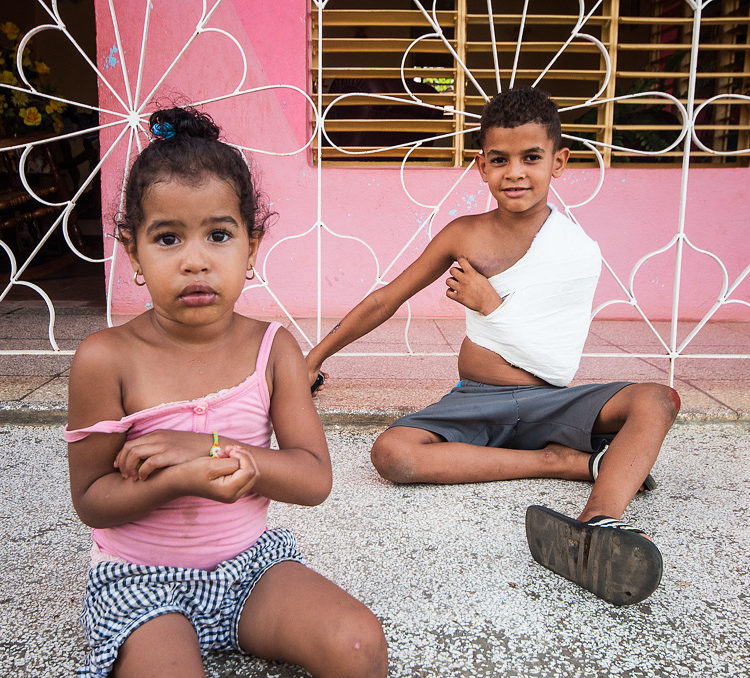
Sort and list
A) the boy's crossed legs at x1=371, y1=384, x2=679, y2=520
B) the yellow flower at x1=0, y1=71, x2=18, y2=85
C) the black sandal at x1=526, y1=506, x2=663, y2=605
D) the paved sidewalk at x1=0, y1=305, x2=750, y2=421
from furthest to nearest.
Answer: the yellow flower at x1=0, y1=71, x2=18, y2=85, the paved sidewalk at x1=0, y1=305, x2=750, y2=421, the boy's crossed legs at x1=371, y1=384, x2=679, y2=520, the black sandal at x1=526, y1=506, x2=663, y2=605

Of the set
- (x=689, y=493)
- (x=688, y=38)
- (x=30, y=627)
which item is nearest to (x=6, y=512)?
(x=30, y=627)

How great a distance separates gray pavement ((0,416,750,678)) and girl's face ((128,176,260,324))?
2.13 feet

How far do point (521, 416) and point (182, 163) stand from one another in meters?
1.30

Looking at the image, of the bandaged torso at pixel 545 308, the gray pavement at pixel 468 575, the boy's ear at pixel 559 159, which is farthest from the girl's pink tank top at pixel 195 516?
the boy's ear at pixel 559 159

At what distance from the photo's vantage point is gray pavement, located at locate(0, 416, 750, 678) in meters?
1.30

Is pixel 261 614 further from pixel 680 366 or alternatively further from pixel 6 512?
pixel 680 366

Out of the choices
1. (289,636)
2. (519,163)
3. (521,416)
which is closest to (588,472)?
(521,416)

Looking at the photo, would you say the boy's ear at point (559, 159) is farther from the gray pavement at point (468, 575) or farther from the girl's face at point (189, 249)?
the girl's face at point (189, 249)

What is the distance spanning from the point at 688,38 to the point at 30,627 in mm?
4543

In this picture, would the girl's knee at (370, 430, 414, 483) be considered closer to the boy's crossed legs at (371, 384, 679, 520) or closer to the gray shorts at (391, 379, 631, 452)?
the boy's crossed legs at (371, 384, 679, 520)

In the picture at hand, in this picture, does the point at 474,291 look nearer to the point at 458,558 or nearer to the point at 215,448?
the point at 458,558

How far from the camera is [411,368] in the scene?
3.13 meters

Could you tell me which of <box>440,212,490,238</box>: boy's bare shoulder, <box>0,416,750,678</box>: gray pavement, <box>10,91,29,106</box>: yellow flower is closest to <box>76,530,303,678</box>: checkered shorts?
<box>0,416,750,678</box>: gray pavement

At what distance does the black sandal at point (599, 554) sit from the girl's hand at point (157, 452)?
2.70 feet
